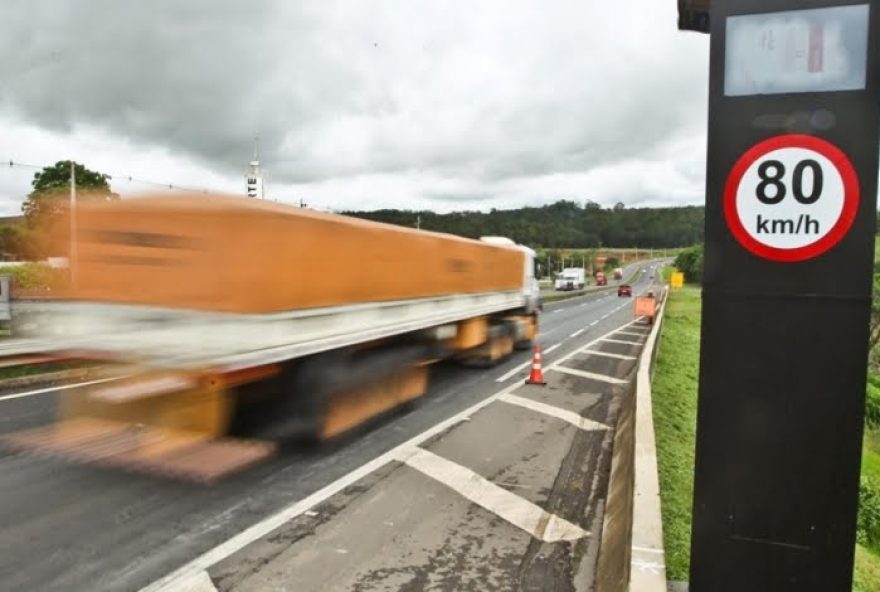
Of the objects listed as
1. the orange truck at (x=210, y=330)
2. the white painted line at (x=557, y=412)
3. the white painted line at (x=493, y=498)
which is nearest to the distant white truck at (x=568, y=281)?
the white painted line at (x=557, y=412)

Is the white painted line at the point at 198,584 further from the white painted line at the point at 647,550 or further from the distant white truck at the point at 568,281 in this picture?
the distant white truck at the point at 568,281

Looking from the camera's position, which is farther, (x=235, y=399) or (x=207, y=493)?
(x=235, y=399)

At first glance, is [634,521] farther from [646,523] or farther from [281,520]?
[281,520]

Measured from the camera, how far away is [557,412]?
10.7 metres

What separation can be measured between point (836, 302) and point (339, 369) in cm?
682

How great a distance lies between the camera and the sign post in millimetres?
1973

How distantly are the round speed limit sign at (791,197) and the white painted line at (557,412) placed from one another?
791 cm

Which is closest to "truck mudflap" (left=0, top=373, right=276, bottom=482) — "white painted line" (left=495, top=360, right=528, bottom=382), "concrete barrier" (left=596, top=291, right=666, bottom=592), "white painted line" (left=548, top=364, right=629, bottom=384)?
"concrete barrier" (left=596, top=291, right=666, bottom=592)

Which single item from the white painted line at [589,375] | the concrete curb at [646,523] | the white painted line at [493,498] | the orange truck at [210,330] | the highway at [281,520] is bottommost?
the white painted line at [589,375]

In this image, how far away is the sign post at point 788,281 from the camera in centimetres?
197

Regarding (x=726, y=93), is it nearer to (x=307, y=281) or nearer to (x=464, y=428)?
(x=307, y=281)

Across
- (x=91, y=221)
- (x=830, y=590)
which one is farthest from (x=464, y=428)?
(x=830, y=590)

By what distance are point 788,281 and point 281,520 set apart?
4910 millimetres

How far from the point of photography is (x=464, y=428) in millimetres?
9438
